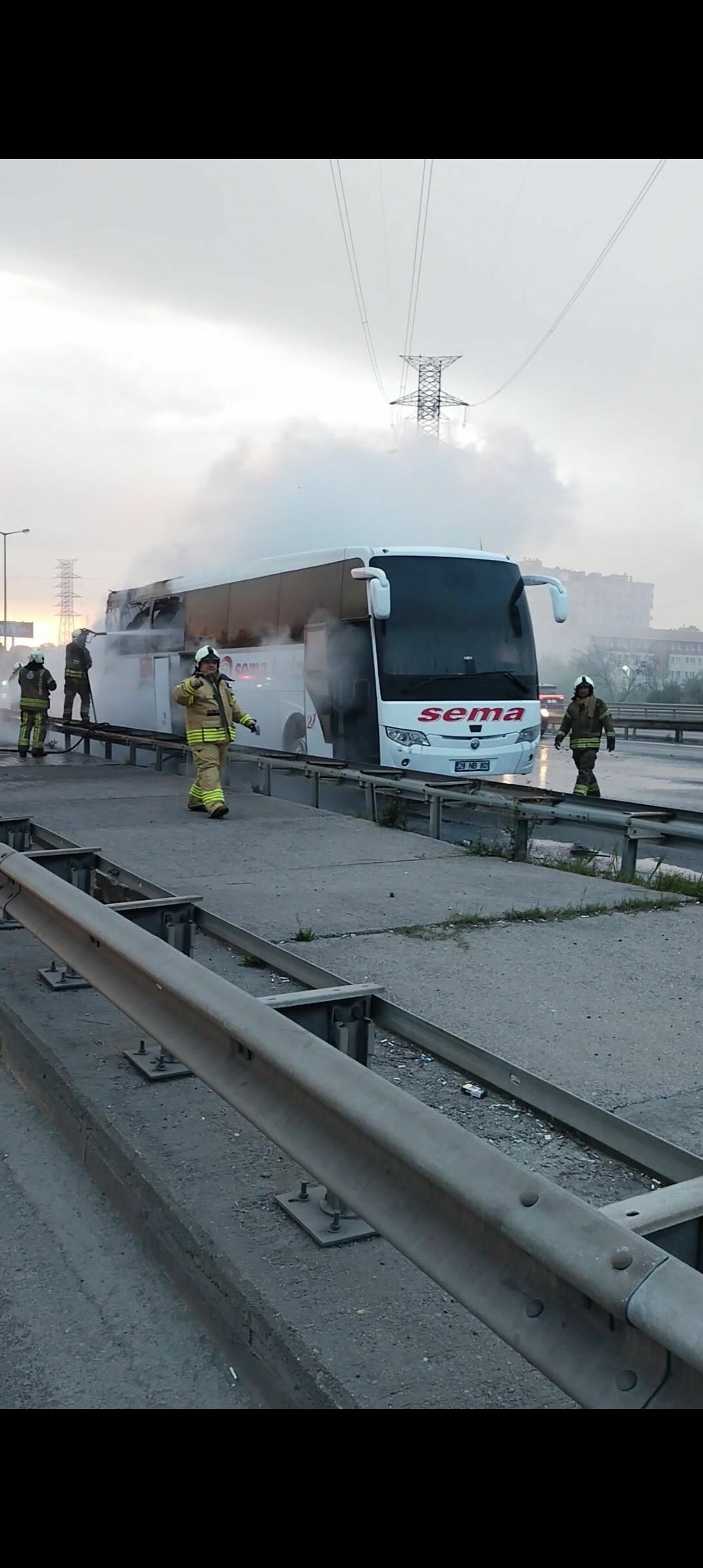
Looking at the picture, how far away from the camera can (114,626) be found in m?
24.0

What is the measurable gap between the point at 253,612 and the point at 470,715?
4862 mm

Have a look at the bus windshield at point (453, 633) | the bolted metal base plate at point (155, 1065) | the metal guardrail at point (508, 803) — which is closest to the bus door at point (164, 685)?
the metal guardrail at point (508, 803)

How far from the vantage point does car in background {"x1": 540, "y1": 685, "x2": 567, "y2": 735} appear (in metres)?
34.8

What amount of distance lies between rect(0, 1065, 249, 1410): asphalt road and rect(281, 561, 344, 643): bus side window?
11261 millimetres

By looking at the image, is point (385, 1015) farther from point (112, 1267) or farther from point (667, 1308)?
point (667, 1308)

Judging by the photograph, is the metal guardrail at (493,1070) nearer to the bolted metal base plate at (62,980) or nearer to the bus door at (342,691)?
the bolted metal base plate at (62,980)

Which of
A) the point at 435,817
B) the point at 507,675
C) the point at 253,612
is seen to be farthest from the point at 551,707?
the point at 435,817

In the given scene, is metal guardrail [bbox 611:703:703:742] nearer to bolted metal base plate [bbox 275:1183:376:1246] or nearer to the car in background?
the car in background

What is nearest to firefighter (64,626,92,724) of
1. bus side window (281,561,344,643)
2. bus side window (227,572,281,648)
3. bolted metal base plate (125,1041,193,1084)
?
bus side window (227,572,281,648)

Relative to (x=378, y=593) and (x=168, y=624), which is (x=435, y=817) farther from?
(x=168, y=624)

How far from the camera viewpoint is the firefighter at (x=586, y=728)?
12.6 meters

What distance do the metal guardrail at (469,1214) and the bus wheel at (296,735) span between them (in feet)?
39.0

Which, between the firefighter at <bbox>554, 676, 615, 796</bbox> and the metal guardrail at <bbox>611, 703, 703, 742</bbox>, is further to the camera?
the metal guardrail at <bbox>611, 703, 703, 742</bbox>
